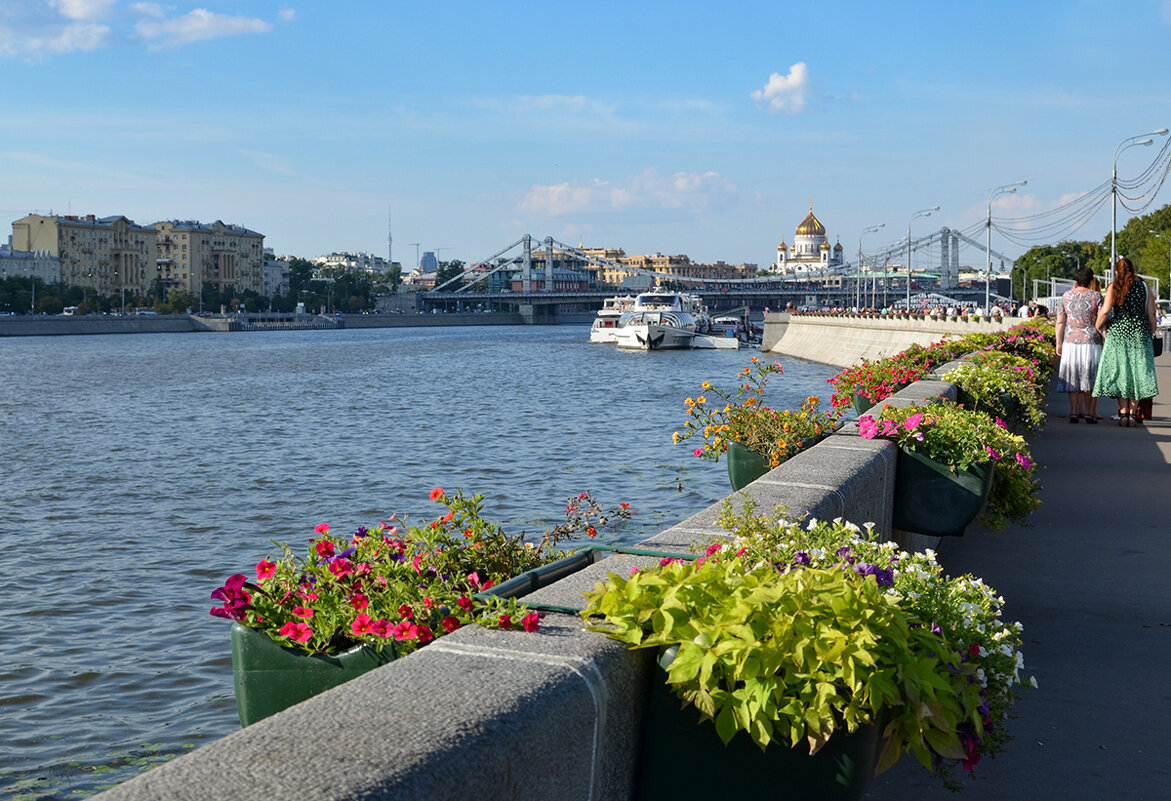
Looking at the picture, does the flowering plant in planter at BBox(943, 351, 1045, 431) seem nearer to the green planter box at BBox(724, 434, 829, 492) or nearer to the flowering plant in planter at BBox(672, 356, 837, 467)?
the flowering plant in planter at BBox(672, 356, 837, 467)

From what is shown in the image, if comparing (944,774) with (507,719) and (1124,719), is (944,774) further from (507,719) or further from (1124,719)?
(1124,719)

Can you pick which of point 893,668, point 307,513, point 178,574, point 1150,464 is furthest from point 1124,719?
point 307,513

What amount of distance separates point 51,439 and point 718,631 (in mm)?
26625

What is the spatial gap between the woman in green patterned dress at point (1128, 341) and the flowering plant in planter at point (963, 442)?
22.5ft

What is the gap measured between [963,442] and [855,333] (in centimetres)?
6045

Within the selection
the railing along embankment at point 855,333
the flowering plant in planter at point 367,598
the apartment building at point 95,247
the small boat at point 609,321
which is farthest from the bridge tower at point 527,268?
the flowering plant in planter at point 367,598

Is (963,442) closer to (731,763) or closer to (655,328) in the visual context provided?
(731,763)

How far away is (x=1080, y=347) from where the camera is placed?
13211mm

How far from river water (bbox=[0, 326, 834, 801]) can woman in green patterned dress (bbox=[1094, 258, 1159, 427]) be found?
14.9 ft

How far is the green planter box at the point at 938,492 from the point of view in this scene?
5.69 m

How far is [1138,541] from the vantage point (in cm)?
719

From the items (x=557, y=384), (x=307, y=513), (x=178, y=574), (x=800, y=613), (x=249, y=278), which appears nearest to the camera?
(x=800, y=613)

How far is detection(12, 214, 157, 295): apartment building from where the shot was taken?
15938cm

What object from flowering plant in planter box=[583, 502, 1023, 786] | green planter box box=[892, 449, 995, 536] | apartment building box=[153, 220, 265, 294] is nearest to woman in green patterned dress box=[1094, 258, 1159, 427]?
green planter box box=[892, 449, 995, 536]
